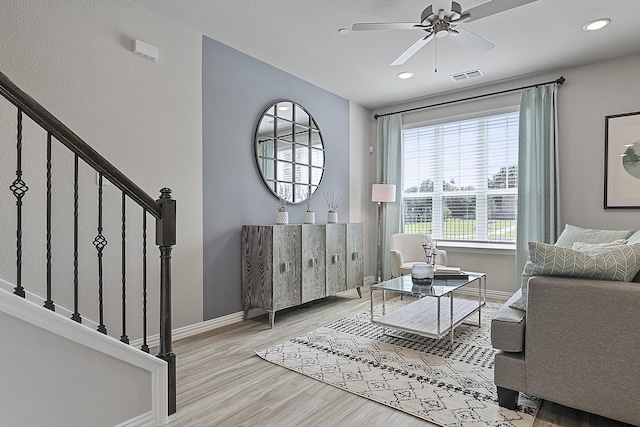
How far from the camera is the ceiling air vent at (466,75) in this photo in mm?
4227

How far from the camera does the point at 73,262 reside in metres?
2.44

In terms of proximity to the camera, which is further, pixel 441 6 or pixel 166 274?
pixel 441 6

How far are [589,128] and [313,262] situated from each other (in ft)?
11.0

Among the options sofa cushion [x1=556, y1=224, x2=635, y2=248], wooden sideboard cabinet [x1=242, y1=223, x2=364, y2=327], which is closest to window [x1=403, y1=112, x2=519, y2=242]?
sofa cushion [x1=556, y1=224, x2=635, y2=248]

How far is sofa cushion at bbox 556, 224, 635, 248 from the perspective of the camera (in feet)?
10.5

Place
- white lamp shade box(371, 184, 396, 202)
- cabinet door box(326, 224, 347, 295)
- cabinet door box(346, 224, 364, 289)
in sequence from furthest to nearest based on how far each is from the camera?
white lamp shade box(371, 184, 396, 202) → cabinet door box(346, 224, 364, 289) → cabinet door box(326, 224, 347, 295)

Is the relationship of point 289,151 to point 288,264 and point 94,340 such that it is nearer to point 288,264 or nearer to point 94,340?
point 288,264

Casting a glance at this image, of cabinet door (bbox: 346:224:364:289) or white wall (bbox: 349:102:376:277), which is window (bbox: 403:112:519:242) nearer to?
white wall (bbox: 349:102:376:277)

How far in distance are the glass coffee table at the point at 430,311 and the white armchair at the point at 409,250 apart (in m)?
0.98

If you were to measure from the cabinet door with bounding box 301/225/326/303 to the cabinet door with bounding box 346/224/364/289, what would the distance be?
495mm

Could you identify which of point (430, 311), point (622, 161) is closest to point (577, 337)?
point (430, 311)

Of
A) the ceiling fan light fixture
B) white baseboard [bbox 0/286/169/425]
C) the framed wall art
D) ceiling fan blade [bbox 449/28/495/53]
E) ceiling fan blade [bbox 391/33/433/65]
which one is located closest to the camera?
white baseboard [bbox 0/286/169/425]

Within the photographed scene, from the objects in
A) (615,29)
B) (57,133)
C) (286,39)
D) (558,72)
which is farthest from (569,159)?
(57,133)

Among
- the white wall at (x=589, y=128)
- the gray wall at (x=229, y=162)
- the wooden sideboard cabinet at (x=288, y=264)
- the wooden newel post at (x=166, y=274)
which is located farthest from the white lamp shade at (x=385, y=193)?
the wooden newel post at (x=166, y=274)
